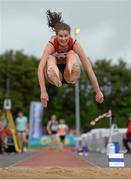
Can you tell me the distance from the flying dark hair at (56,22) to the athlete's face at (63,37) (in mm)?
137

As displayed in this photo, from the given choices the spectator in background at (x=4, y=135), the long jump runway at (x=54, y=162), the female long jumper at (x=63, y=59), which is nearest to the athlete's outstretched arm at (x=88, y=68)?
the female long jumper at (x=63, y=59)

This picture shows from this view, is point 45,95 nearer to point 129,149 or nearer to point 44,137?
point 129,149

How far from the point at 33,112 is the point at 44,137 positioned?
23.0ft

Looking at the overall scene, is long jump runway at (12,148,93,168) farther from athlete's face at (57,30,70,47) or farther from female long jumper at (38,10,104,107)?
athlete's face at (57,30,70,47)

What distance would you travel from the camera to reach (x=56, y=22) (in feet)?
33.6

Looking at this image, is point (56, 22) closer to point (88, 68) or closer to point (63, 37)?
point (63, 37)

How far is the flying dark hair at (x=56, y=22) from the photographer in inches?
391

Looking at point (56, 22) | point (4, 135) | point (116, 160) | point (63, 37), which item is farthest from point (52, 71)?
point (4, 135)

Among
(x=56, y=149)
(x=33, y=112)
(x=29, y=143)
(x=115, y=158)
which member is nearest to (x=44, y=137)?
(x=29, y=143)

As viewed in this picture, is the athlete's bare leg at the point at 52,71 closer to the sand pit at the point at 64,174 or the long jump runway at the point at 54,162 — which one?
the sand pit at the point at 64,174

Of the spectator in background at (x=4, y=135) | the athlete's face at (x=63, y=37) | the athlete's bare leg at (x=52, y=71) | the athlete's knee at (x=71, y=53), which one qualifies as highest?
the athlete's face at (x=63, y=37)

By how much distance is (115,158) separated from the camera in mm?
10406

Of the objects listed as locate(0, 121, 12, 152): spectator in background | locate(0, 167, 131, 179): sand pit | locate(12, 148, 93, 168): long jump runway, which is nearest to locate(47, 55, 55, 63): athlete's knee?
locate(0, 167, 131, 179): sand pit

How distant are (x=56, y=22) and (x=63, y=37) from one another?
594mm
